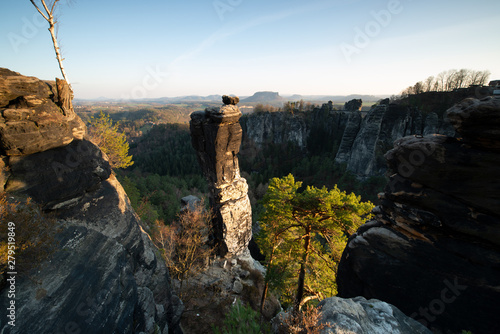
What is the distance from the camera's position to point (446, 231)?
5.99 meters

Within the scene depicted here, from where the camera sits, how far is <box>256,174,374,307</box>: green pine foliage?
9.35 metres

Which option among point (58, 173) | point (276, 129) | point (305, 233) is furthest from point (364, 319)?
point (276, 129)

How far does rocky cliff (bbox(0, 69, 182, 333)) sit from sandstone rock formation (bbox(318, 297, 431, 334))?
6.62m

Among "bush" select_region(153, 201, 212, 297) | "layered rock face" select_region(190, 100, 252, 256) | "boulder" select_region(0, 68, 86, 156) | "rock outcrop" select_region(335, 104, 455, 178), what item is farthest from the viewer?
"rock outcrop" select_region(335, 104, 455, 178)

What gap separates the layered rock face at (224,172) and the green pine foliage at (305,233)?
19.6 feet

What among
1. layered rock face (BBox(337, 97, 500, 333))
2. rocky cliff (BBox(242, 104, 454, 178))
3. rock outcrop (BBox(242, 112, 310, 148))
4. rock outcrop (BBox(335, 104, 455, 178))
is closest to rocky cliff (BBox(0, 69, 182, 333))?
layered rock face (BBox(337, 97, 500, 333))

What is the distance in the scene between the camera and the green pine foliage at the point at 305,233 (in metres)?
9.35

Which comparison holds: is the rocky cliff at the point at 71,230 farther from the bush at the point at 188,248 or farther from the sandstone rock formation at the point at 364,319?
the sandstone rock formation at the point at 364,319

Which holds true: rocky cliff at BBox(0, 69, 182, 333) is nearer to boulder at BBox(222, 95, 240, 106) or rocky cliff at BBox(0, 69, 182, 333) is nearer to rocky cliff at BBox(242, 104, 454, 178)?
boulder at BBox(222, 95, 240, 106)

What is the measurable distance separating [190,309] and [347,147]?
199 feet

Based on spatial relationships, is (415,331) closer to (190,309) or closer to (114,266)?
(114,266)

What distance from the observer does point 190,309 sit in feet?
42.5

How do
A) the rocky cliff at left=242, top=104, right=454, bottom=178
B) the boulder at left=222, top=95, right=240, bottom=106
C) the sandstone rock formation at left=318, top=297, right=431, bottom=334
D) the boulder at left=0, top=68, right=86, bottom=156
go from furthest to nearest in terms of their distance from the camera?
1. the rocky cliff at left=242, top=104, right=454, bottom=178
2. the boulder at left=222, top=95, right=240, bottom=106
3. the boulder at left=0, top=68, right=86, bottom=156
4. the sandstone rock formation at left=318, top=297, right=431, bottom=334

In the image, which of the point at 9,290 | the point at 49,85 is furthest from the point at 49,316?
the point at 49,85
